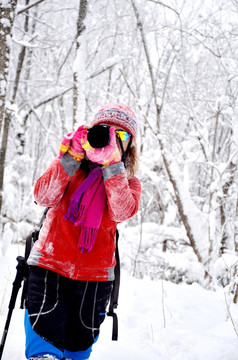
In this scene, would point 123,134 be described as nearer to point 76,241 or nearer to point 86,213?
point 86,213

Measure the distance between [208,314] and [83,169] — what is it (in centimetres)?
174

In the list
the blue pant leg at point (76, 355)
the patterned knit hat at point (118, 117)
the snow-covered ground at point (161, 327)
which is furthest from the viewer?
the snow-covered ground at point (161, 327)

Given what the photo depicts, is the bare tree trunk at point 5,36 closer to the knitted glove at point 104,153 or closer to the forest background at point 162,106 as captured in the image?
the forest background at point 162,106

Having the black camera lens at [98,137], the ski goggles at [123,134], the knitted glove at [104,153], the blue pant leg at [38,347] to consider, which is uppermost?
the ski goggles at [123,134]

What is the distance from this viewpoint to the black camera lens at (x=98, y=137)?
3.94 feet

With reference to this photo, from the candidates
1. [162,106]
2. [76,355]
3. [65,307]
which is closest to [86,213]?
[65,307]

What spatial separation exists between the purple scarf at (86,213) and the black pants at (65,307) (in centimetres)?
19

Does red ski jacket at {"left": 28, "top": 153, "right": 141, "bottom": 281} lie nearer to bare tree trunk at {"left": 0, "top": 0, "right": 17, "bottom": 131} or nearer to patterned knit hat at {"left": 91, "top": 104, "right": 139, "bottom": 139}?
patterned knit hat at {"left": 91, "top": 104, "right": 139, "bottom": 139}

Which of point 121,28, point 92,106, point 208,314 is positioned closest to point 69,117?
point 92,106

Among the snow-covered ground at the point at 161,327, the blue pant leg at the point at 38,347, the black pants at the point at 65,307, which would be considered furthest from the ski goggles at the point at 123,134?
the snow-covered ground at the point at 161,327

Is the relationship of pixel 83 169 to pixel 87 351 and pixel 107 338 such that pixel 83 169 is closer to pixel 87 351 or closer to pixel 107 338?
pixel 87 351

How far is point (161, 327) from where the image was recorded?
6.80 feet

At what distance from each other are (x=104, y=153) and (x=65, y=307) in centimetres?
69

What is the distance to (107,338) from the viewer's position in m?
1.90
